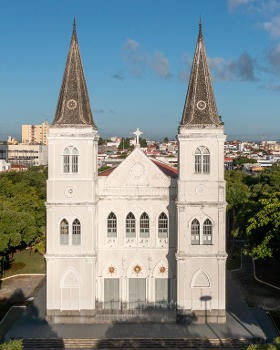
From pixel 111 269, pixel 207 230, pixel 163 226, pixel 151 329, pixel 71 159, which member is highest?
pixel 71 159

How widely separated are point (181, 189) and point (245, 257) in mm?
21747

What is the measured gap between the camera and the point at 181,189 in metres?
29.6

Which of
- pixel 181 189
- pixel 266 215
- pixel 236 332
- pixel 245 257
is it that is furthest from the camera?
pixel 245 257

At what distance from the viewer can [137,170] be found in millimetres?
30938

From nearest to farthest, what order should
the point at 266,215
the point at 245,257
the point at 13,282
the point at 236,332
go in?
the point at 236,332
the point at 266,215
the point at 13,282
the point at 245,257

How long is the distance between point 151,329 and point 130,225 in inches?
309

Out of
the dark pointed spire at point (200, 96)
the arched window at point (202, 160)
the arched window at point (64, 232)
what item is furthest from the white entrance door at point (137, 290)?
the dark pointed spire at point (200, 96)

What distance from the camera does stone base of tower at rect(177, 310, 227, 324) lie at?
29391 millimetres

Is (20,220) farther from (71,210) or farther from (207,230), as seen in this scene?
(207,230)

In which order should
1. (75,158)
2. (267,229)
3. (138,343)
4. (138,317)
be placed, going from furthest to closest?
(267,229) → (138,317) → (75,158) → (138,343)

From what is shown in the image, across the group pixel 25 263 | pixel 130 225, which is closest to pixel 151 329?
pixel 130 225

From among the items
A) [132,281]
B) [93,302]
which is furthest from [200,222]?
[93,302]

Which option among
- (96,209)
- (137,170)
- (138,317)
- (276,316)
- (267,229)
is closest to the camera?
(138,317)

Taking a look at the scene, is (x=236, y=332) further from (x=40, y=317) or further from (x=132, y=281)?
(x=40, y=317)
